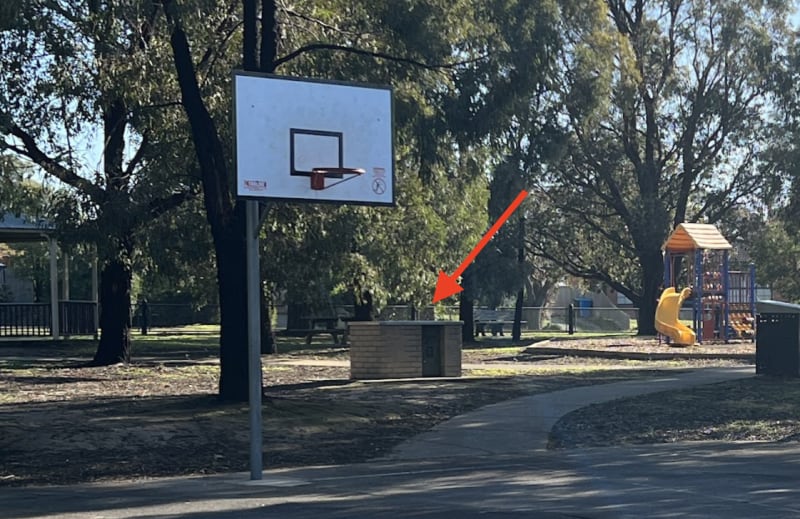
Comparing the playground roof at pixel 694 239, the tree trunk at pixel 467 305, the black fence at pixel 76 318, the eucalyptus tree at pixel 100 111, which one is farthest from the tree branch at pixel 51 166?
the playground roof at pixel 694 239

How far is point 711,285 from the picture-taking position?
1432 inches

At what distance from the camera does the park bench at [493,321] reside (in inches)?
1886

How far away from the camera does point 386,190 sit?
13.0 meters

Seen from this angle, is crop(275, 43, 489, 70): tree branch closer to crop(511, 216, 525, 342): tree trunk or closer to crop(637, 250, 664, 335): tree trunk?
crop(511, 216, 525, 342): tree trunk

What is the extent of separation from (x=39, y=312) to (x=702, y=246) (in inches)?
850

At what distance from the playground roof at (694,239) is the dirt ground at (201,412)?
29.5 ft

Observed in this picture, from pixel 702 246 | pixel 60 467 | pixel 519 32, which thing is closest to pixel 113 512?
pixel 60 467

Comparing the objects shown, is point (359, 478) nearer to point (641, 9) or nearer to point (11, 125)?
point (11, 125)

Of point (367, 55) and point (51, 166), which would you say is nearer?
point (367, 55)

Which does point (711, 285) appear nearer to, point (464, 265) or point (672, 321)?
point (672, 321)

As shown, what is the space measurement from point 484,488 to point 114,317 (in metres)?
15.0

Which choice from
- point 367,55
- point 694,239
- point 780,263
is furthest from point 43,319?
point 780,263

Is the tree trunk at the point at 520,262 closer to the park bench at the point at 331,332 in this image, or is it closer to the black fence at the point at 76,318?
the park bench at the point at 331,332

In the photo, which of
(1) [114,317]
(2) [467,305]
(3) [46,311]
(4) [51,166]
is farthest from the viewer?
(2) [467,305]
